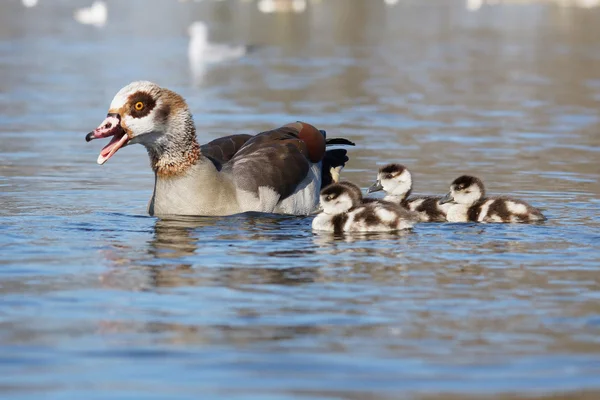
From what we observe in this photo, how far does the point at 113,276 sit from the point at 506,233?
365 centimetres

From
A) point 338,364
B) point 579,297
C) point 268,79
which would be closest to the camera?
point 338,364

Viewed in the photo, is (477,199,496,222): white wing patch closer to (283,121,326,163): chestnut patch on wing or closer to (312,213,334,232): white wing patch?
(312,213,334,232): white wing patch

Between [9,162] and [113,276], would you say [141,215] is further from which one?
[9,162]

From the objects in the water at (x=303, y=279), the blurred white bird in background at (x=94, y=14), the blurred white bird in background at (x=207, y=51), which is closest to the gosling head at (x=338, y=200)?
the water at (x=303, y=279)

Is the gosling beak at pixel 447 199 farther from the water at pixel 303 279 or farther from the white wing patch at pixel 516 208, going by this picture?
the white wing patch at pixel 516 208

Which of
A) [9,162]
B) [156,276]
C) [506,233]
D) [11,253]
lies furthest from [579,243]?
[9,162]

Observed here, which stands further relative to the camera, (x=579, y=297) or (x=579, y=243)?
(x=579, y=243)

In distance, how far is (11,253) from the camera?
988cm

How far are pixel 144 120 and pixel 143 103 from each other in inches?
6.3

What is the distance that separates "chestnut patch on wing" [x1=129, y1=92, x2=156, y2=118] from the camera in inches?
445

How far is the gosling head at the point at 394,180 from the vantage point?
40.4 ft

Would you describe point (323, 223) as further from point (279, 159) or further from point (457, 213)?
point (457, 213)

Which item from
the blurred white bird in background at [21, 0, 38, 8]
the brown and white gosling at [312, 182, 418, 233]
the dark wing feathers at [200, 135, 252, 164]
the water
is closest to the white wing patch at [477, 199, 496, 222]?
the water

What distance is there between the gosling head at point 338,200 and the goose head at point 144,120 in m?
1.51
